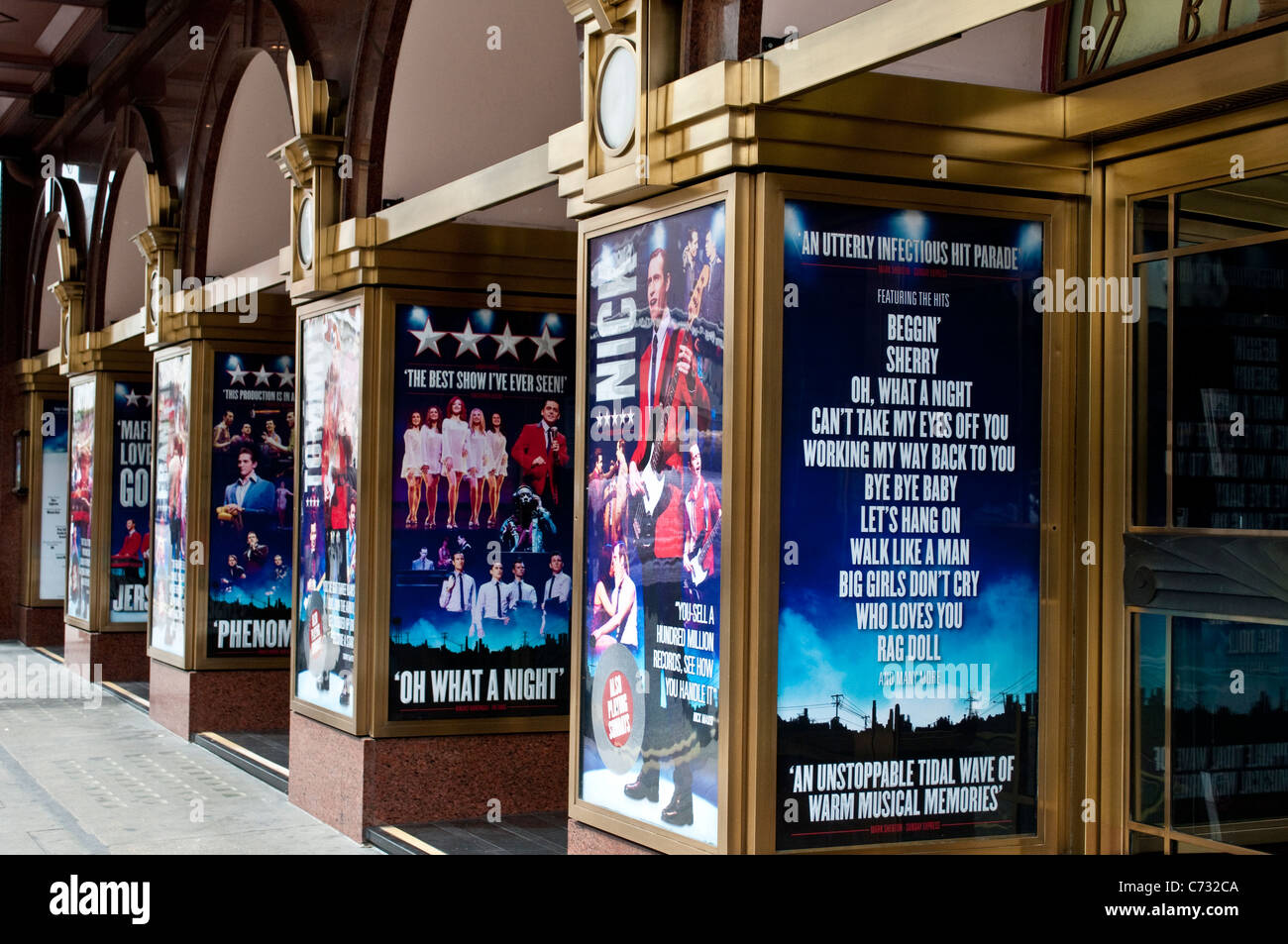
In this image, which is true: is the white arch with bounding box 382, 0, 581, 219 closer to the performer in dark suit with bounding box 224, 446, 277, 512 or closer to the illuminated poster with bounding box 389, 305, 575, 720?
the illuminated poster with bounding box 389, 305, 575, 720

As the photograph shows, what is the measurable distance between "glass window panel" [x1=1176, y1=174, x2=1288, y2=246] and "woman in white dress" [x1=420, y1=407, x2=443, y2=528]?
4.27 meters

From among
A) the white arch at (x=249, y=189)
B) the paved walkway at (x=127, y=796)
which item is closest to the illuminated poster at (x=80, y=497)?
the paved walkway at (x=127, y=796)

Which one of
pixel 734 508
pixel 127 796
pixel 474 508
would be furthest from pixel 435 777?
pixel 734 508

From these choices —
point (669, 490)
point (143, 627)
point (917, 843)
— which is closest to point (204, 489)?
point (143, 627)

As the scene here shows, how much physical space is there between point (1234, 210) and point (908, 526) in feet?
4.56

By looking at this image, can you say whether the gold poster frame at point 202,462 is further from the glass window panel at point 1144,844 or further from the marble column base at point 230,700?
the glass window panel at point 1144,844

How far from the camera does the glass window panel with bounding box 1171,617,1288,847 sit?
4469mm

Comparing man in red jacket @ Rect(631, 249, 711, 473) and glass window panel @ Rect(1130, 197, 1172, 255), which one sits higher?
glass window panel @ Rect(1130, 197, 1172, 255)

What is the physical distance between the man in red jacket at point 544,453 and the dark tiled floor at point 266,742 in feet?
10.3

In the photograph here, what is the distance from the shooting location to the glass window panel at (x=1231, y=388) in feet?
14.7

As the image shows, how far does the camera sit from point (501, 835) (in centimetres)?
770

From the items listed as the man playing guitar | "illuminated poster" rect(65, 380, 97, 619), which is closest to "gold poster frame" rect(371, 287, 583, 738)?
the man playing guitar
